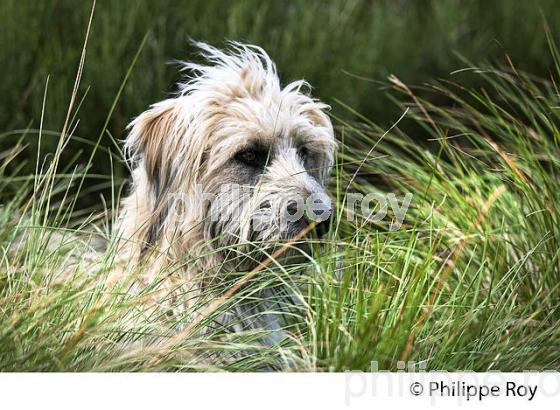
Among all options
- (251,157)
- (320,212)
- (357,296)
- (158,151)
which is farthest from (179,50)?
(357,296)

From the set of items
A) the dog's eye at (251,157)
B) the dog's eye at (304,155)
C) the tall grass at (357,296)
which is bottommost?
the tall grass at (357,296)

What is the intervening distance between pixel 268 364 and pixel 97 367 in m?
0.60

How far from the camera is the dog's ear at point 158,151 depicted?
13.9 ft

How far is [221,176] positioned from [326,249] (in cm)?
56

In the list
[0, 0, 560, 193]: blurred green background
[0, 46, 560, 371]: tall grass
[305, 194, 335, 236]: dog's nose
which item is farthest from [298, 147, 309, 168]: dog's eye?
[0, 0, 560, 193]: blurred green background

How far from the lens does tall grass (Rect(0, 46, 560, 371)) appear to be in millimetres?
3615

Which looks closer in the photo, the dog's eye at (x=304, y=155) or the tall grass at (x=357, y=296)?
the tall grass at (x=357, y=296)

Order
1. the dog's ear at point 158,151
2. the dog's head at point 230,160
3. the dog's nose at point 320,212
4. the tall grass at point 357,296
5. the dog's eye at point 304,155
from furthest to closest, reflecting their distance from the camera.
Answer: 1. the dog's eye at point 304,155
2. the dog's ear at point 158,151
3. the dog's head at point 230,160
4. the dog's nose at point 320,212
5. the tall grass at point 357,296

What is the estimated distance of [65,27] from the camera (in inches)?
211

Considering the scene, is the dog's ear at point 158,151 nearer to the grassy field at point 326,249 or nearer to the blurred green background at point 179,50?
the grassy field at point 326,249

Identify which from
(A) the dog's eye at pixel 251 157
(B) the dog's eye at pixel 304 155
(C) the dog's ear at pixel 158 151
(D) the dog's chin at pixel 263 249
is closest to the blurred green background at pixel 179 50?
(C) the dog's ear at pixel 158 151

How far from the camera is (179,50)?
5297 mm

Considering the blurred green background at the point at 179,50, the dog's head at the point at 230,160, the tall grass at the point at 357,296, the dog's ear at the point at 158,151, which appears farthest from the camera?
the blurred green background at the point at 179,50
